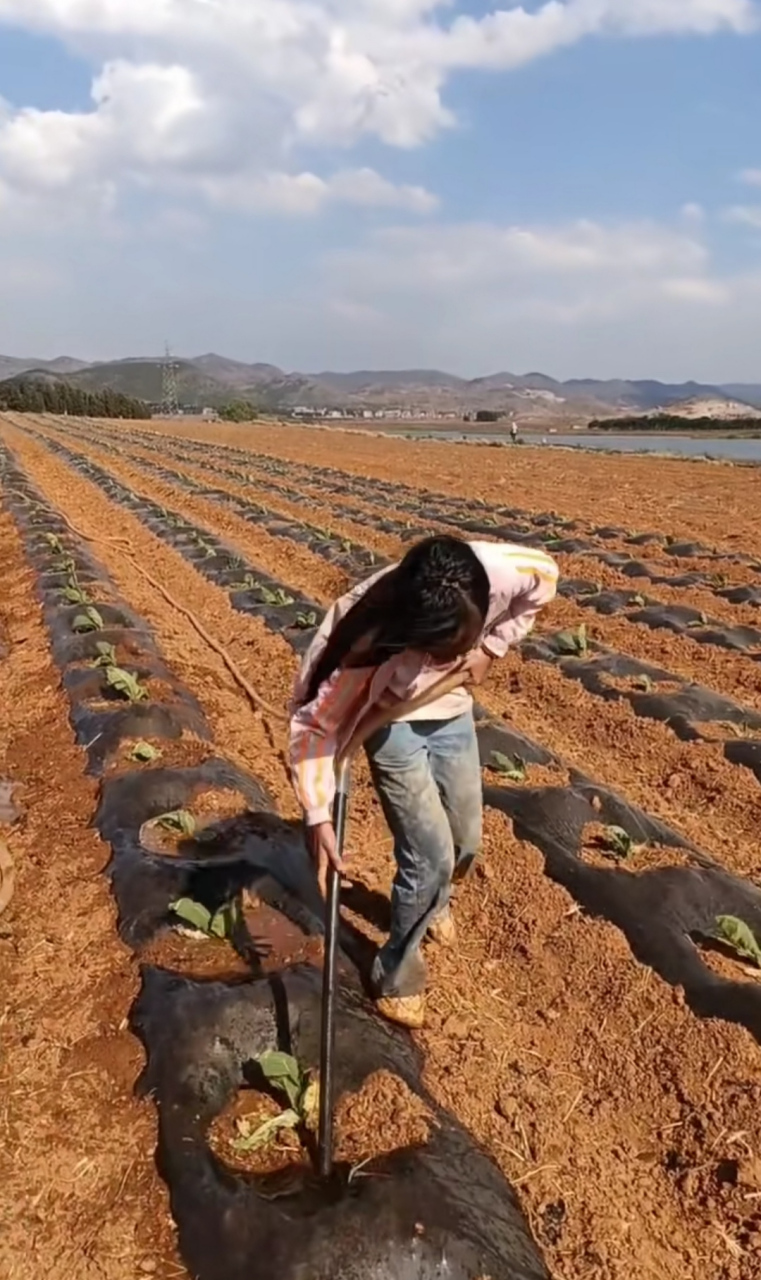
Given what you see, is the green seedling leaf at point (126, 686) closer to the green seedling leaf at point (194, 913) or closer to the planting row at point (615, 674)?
the planting row at point (615, 674)

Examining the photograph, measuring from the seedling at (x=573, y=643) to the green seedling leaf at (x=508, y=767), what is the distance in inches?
93.8

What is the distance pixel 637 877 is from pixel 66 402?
265 ft

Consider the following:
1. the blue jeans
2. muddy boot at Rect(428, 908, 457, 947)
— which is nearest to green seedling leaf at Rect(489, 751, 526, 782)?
muddy boot at Rect(428, 908, 457, 947)

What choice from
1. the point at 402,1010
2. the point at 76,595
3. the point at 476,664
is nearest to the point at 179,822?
the point at 402,1010

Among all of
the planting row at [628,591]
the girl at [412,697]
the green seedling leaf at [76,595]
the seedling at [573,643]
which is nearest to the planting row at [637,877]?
the girl at [412,697]

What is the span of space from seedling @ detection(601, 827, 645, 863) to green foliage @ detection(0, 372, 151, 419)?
76.1 metres

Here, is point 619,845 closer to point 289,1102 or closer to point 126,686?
point 289,1102

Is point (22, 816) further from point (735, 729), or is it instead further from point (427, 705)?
point (735, 729)

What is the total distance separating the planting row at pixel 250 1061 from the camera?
8.58 ft

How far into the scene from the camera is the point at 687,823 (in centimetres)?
532

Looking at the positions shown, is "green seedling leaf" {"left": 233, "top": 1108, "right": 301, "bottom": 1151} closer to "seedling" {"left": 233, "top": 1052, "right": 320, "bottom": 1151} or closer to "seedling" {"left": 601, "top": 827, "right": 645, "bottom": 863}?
"seedling" {"left": 233, "top": 1052, "right": 320, "bottom": 1151}

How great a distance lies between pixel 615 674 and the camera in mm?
7469

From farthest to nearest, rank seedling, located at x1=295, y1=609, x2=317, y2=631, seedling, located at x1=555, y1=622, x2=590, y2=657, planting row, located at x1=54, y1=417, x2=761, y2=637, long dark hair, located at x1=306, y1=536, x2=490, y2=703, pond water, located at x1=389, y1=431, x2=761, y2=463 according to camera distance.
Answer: pond water, located at x1=389, y1=431, x2=761, y2=463 < seedling, located at x1=295, y1=609, x2=317, y2=631 < planting row, located at x1=54, y1=417, x2=761, y2=637 < seedling, located at x1=555, y1=622, x2=590, y2=657 < long dark hair, located at x1=306, y1=536, x2=490, y2=703

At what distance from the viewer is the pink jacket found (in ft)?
9.27
